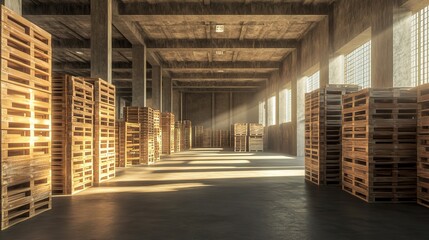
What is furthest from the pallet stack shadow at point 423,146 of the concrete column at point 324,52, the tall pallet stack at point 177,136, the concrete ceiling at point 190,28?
the tall pallet stack at point 177,136

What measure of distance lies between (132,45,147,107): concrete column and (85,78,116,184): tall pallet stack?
318 inches

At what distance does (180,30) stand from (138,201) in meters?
13.3

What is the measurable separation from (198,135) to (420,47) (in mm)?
31466

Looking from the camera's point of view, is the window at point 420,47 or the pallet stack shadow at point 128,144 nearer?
the window at point 420,47

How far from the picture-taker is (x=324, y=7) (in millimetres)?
15977

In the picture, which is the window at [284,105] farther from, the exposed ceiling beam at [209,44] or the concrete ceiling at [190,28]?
the exposed ceiling beam at [209,44]

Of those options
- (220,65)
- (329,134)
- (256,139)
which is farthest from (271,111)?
(329,134)

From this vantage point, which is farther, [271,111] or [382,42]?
[271,111]

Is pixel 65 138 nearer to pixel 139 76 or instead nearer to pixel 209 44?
pixel 139 76

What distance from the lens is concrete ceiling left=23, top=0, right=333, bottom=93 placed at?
51.2 feet

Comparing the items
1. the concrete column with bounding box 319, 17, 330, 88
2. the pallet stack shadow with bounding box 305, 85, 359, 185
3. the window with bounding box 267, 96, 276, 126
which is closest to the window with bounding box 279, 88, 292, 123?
the window with bounding box 267, 96, 276, 126

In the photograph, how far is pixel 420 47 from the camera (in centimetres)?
1052

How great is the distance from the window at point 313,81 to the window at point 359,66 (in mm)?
5080

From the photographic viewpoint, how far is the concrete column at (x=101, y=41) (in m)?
13.4
